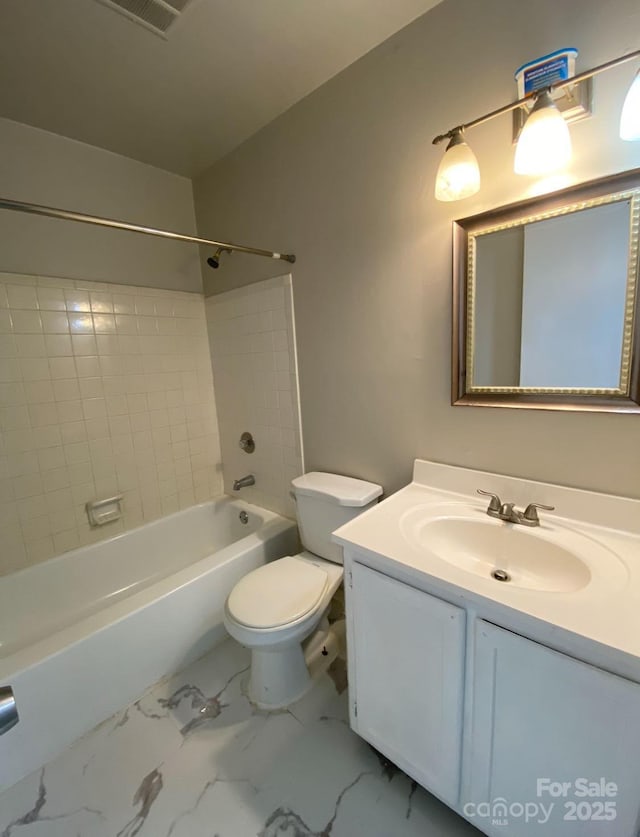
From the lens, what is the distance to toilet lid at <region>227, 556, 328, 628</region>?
1259 millimetres

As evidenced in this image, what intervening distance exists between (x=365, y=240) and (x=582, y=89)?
28.4 inches

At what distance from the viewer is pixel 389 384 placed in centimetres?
147

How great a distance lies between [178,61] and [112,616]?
81.7 inches

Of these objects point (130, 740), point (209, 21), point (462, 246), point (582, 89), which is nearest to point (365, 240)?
point (462, 246)

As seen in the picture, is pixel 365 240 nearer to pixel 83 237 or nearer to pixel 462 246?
pixel 462 246

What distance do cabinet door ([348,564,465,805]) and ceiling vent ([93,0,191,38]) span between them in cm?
179

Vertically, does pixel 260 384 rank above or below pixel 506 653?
above

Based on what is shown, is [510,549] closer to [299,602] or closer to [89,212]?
[299,602]

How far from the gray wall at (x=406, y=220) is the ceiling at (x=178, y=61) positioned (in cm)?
10

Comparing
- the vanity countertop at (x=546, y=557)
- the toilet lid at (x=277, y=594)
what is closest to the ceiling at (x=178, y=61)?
the vanity countertop at (x=546, y=557)

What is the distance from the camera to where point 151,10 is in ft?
3.71

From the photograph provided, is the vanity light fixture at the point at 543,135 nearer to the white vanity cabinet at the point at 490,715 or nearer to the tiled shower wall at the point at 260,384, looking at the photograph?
the tiled shower wall at the point at 260,384

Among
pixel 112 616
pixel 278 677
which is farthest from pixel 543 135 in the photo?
pixel 112 616

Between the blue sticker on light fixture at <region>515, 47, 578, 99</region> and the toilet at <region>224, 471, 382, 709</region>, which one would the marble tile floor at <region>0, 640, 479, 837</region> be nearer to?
the toilet at <region>224, 471, 382, 709</region>
